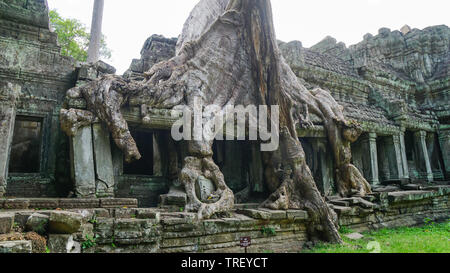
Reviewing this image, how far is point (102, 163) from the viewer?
5.43 m

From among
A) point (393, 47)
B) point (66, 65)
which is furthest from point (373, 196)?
point (393, 47)

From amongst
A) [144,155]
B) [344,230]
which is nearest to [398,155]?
[344,230]

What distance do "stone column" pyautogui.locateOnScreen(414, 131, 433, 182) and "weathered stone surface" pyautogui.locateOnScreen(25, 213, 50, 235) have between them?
12.1m

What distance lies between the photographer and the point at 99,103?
5.30 metres

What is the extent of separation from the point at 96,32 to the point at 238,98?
412 inches

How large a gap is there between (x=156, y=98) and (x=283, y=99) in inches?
113

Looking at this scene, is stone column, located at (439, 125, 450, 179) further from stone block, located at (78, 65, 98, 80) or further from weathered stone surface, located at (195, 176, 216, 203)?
stone block, located at (78, 65, 98, 80)

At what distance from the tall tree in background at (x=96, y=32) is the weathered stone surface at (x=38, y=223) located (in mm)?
12116

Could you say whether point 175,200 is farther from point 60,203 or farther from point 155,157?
point 155,157

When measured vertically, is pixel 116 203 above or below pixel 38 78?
below

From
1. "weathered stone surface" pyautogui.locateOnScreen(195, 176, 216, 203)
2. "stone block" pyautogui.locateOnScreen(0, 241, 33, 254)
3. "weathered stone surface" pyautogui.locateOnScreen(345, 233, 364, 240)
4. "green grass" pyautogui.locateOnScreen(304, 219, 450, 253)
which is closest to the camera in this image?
"stone block" pyautogui.locateOnScreen(0, 241, 33, 254)

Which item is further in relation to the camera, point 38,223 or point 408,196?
point 408,196

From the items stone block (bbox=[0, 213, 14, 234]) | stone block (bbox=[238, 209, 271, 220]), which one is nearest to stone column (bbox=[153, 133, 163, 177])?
stone block (bbox=[238, 209, 271, 220])

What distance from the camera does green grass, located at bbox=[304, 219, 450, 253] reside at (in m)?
4.82
